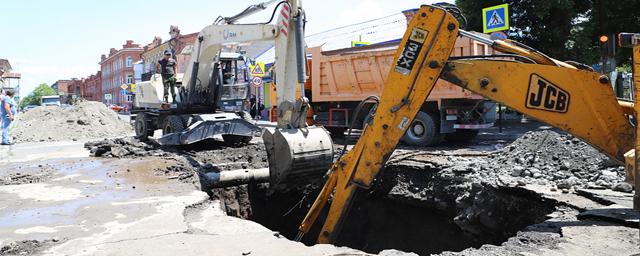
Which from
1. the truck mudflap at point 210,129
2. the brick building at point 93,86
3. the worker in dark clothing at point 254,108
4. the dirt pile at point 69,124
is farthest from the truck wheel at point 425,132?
the brick building at point 93,86

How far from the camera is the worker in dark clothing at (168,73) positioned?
10.3 meters

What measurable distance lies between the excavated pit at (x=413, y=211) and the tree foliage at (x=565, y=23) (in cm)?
968

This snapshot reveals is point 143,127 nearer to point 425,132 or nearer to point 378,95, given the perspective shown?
point 378,95

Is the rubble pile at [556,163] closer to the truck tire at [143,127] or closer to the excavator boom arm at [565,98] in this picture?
the excavator boom arm at [565,98]

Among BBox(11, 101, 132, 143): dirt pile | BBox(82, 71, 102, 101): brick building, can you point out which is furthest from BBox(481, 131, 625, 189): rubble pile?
BBox(82, 71, 102, 101): brick building

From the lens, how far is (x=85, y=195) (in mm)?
5781

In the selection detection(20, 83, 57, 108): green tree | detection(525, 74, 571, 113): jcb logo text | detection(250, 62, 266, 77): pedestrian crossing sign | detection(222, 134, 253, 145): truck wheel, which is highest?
detection(20, 83, 57, 108): green tree

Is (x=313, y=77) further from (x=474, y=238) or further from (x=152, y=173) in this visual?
(x=474, y=238)

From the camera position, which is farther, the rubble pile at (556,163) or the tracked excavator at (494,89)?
the rubble pile at (556,163)

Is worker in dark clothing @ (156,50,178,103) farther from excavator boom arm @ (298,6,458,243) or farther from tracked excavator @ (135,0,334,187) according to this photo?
excavator boom arm @ (298,6,458,243)

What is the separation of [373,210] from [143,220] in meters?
4.22

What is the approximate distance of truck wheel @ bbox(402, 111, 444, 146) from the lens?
1100cm

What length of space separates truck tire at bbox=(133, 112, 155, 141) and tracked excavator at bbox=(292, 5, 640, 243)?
318 inches

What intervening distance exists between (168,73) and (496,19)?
857 cm
